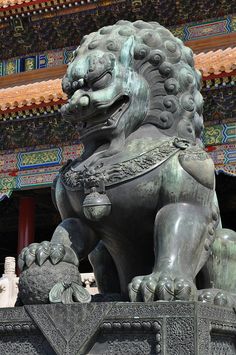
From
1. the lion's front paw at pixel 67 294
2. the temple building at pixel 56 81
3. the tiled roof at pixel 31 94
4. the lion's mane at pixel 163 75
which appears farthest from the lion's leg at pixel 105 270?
the tiled roof at pixel 31 94

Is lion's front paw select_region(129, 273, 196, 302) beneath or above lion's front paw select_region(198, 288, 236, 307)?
above

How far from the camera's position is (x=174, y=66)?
265cm

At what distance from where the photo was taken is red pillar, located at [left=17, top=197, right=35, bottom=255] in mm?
12156

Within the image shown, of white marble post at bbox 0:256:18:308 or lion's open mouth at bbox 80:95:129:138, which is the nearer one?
lion's open mouth at bbox 80:95:129:138

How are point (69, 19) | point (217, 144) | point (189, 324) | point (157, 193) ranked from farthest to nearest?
1. point (69, 19)
2. point (217, 144)
3. point (157, 193)
4. point (189, 324)

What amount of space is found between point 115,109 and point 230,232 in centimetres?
67

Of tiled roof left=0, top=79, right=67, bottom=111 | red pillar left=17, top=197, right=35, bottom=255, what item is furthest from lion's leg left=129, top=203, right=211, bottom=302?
red pillar left=17, top=197, right=35, bottom=255

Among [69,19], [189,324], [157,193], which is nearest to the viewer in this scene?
[189,324]

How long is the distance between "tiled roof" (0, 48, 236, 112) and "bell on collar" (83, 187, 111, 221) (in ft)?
23.2

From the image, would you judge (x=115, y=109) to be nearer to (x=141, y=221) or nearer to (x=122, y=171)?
(x=122, y=171)

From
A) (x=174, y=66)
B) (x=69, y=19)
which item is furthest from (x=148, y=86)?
(x=69, y=19)

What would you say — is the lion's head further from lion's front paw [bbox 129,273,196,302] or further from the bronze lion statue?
lion's front paw [bbox 129,273,196,302]

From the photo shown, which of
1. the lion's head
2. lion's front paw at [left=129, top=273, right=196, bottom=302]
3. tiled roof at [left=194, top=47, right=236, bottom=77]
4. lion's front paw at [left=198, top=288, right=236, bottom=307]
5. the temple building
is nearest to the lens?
lion's front paw at [left=129, top=273, right=196, bottom=302]

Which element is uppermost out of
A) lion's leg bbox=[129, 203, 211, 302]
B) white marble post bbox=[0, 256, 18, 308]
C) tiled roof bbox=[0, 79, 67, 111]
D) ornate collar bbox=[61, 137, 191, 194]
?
tiled roof bbox=[0, 79, 67, 111]
